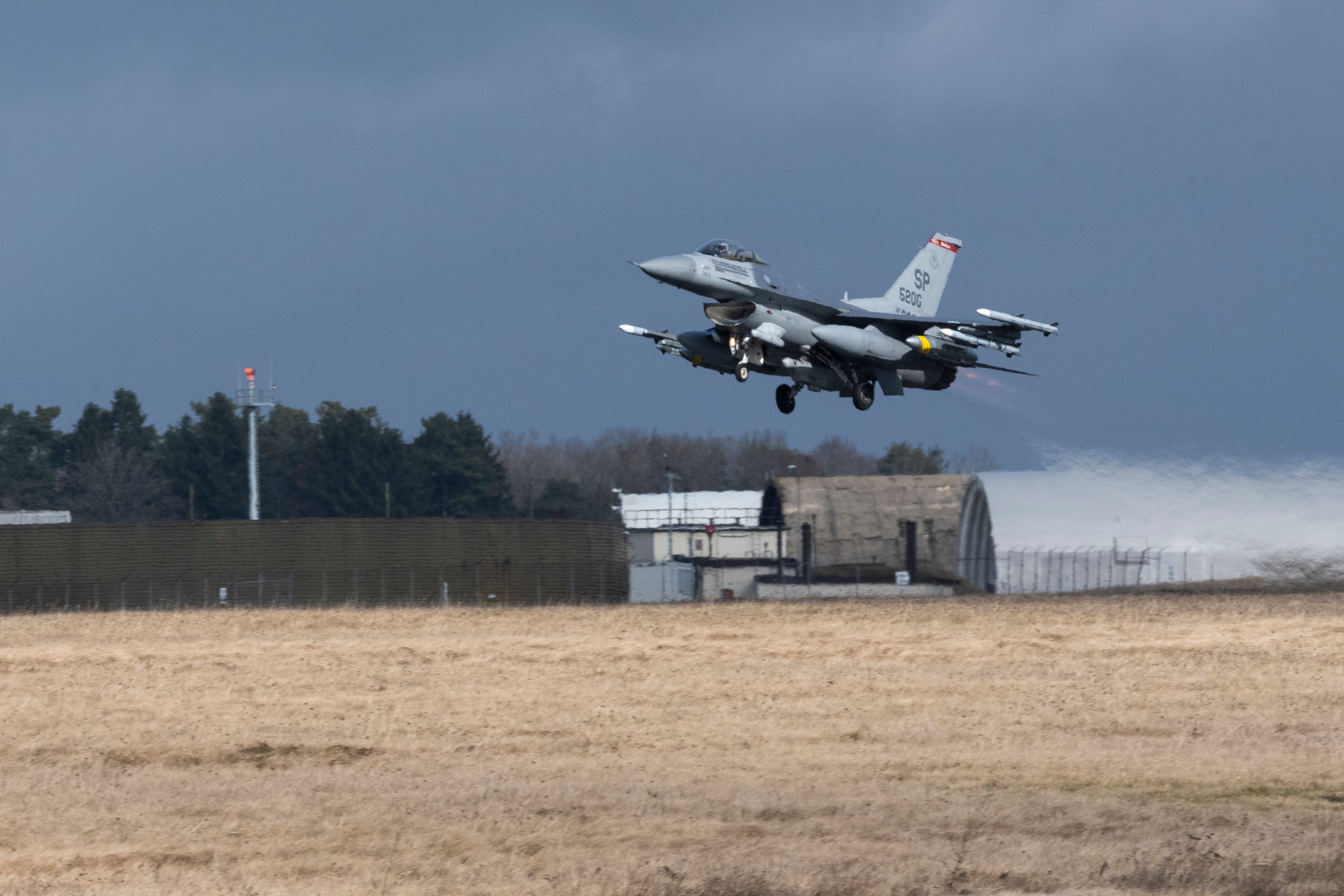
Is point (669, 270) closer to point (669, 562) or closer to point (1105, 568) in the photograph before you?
point (1105, 568)

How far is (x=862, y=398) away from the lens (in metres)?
34.9

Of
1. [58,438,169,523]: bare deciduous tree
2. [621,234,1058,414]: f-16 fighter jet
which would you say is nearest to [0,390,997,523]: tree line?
[58,438,169,523]: bare deciduous tree

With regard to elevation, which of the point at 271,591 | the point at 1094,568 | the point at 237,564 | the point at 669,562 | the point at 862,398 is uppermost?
the point at 862,398

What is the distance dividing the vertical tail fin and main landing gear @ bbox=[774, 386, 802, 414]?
25.9 feet

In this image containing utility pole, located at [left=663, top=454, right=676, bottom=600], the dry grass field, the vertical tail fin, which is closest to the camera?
the dry grass field

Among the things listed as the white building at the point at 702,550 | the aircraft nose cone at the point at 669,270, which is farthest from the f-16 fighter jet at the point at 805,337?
the white building at the point at 702,550

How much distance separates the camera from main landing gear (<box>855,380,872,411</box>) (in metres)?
34.9

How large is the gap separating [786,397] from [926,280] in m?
10.2

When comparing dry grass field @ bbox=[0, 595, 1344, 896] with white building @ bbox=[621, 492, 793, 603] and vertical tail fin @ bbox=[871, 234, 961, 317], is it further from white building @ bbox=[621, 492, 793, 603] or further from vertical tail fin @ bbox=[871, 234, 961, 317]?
white building @ bbox=[621, 492, 793, 603]

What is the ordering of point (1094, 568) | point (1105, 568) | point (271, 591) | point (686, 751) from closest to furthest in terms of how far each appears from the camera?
point (686, 751), point (1105, 568), point (1094, 568), point (271, 591)

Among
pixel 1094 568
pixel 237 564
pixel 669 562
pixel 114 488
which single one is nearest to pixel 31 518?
pixel 237 564

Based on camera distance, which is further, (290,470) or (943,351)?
(290,470)

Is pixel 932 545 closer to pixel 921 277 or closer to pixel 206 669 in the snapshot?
pixel 921 277

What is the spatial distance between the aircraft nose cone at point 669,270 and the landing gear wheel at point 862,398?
5058mm
